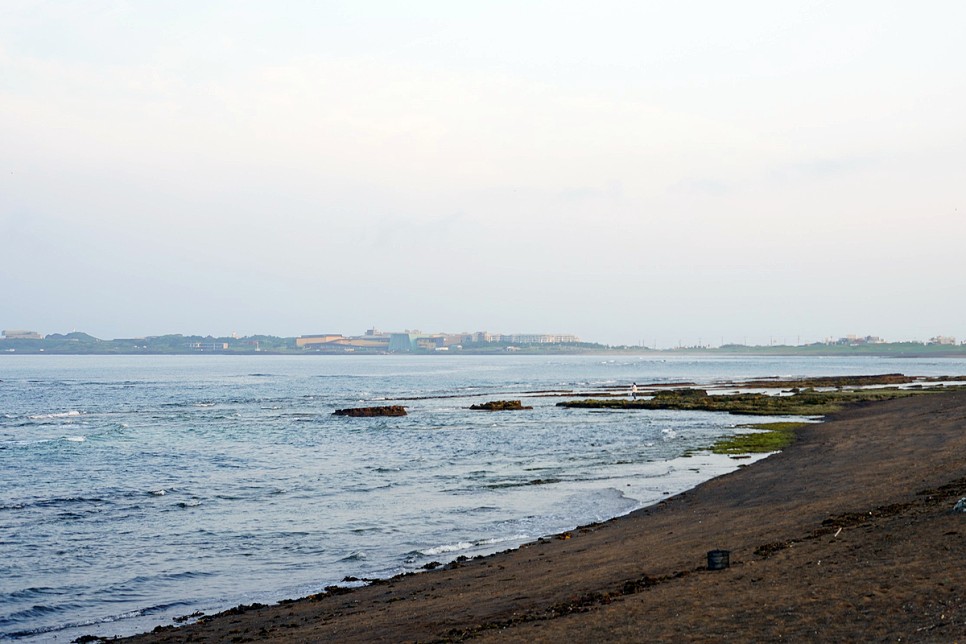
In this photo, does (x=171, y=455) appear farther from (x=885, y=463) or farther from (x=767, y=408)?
(x=767, y=408)

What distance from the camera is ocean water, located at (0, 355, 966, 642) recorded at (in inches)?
731

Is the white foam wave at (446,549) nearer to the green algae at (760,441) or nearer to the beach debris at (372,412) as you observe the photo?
the green algae at (760,441)

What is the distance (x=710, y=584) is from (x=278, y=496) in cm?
2009

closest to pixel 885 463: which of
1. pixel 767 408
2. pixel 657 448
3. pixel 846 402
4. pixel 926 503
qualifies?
pixel 926 503

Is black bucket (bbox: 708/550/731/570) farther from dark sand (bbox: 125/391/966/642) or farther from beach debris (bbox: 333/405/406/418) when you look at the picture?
beach debris (bbox: 333/405/406/418)

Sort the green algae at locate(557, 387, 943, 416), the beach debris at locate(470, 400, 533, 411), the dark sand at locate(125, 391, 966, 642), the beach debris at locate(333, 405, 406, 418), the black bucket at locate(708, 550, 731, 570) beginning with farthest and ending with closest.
Answer: the beach debris at locate(470, 400, 533, 411)
the beach debris at locate(333, 405, 406, 418)
the green algae at locate(557, 387, 943, 416)
the black bucket at locate(708, 550, 731, 570)
the dark sand at locate(125, 391, 966, 642)

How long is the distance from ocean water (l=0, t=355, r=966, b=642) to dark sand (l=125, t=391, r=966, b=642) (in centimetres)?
247

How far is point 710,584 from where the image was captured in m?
13.3

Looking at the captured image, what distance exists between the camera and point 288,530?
24.1m

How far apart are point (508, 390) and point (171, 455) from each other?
60359 mm

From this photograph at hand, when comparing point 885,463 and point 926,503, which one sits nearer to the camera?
point 926,503

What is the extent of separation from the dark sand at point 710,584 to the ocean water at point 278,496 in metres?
2.47

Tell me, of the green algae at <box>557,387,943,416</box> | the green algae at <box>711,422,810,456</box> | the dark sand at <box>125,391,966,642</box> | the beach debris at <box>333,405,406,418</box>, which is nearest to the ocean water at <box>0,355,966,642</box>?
the green algae at <box>711,422,810,456</box>

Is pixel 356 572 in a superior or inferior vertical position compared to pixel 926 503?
inferior
